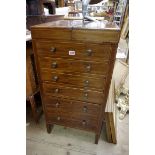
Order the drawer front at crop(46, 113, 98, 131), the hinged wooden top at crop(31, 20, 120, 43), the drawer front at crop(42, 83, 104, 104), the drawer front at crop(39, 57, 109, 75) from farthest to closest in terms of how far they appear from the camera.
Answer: the drawer front at crop(46, 113, 98, 131) → the drawer front at crop(42, 83, 104, 104) → the drawer front at crop(39, 57, 109, 75) → the hinged wooden top at crop(31, 20, 120, 43)

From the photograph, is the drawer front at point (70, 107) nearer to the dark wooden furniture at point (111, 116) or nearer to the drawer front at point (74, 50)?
the dark wooden furniture at point (111, 116)

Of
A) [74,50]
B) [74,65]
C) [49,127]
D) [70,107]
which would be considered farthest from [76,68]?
[49,127]

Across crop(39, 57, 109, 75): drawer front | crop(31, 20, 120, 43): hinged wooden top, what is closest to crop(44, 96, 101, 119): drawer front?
crop(39, 57, 109, 75): drawer front

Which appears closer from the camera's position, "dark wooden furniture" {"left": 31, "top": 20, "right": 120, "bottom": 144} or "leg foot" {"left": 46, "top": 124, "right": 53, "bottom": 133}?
"dark wooden furniture" {"left": 31, "top": 20, "right": 120, "bottom": 144}

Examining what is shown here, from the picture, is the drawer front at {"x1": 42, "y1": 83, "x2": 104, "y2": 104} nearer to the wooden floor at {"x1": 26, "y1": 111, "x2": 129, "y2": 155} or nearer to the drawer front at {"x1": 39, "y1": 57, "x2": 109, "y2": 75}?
the drawer front at {"x1": 39, "y1": 57, "x2": 109, "y2": 75}

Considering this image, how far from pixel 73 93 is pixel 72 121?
313 mm

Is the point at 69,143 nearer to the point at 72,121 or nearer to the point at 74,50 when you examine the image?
the point at 72,121

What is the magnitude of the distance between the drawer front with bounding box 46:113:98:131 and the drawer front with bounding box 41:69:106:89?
1.10 ft

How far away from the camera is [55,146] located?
1480mm

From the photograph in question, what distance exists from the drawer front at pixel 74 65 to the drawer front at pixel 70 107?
0.30m

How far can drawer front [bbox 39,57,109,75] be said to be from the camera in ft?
3.68
